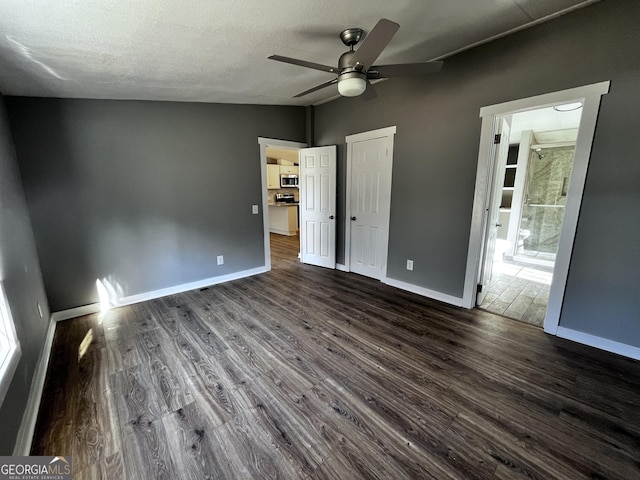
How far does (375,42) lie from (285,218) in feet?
19.8

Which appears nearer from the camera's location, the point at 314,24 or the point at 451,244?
the point at 314,24

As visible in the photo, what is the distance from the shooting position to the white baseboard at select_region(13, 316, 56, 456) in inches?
56.1

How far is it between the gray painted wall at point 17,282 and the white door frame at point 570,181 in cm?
369

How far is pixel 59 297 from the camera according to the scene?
294 centimetres

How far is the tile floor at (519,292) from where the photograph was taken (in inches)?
118

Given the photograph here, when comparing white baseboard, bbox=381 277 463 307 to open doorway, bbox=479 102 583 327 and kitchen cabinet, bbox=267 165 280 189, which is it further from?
kitchen cabinet, bbox=267 165 280 189

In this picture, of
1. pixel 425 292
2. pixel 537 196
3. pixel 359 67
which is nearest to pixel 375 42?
pixel 359 67

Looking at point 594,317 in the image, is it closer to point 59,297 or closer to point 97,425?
point 97,425

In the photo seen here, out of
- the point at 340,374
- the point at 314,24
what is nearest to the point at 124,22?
the point at 314,24

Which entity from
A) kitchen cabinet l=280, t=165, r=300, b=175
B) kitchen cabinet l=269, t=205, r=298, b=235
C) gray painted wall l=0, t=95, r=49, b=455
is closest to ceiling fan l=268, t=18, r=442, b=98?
gray painted wall l=0, t=95, r=49, b=455

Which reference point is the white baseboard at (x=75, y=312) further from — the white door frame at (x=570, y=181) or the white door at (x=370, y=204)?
the white door frame at (x=570, y=181)

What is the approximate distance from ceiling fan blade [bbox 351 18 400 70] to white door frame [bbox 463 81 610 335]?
1.59 meters

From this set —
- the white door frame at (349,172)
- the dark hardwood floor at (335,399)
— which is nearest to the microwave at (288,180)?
the white door frame at (349,172)

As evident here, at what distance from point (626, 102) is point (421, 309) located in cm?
241
